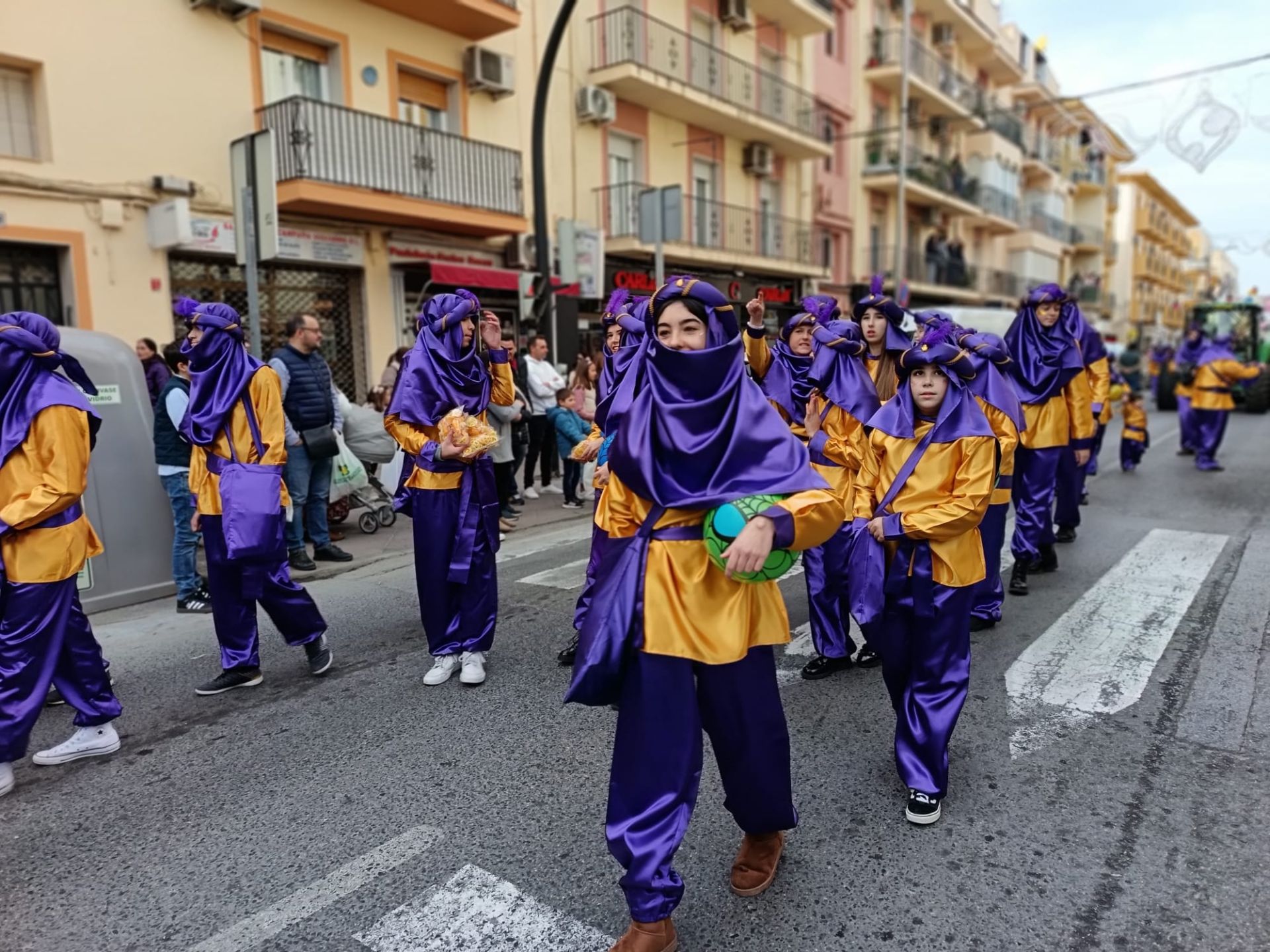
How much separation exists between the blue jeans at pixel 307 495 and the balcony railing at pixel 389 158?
5676 millimetres

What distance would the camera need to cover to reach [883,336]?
15.3ft

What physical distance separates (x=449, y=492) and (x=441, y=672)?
94 cm

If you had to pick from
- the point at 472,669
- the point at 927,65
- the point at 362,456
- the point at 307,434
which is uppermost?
the point at 927,65

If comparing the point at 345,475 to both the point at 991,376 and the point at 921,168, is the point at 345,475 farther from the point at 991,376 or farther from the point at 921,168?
Answer: the point at 921,168

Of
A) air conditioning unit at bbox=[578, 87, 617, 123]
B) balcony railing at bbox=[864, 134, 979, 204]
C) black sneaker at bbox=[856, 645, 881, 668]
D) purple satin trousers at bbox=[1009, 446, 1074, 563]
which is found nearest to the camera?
black sneaker at bbox=[856, 645, 881, 668]

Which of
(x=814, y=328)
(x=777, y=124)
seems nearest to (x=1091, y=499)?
(x=814, y=328)

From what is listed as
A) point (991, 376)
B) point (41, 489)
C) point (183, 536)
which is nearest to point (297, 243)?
point (183, 536)

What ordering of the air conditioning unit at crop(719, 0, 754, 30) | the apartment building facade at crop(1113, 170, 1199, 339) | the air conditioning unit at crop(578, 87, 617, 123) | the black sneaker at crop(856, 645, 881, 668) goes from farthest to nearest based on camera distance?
the apartment building facade at crop(1113, 170, 1199, 339)
the air conditioning unit at crop(719, 0, 754, 30)
the air conditioning unit at crop(578, 87, 617, 123)
the black sneaker at crop(856, 645, 881, 668)

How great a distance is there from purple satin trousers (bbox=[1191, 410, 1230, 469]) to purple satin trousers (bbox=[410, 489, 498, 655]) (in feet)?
37.2

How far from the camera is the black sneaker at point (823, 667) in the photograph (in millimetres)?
4637

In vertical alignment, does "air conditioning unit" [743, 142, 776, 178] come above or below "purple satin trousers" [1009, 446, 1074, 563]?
above

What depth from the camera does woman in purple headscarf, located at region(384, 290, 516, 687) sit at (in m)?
4.48

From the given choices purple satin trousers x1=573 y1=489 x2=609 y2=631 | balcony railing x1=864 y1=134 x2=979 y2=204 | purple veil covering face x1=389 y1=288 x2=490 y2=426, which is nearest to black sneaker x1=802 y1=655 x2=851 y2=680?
purple satin trousers x1=573 y1=489 x2=609 y2=631

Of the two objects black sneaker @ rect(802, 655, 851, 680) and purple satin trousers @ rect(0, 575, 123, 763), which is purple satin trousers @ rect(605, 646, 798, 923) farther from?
purple satin trousers @ rect(0, 575, 123, 763)
